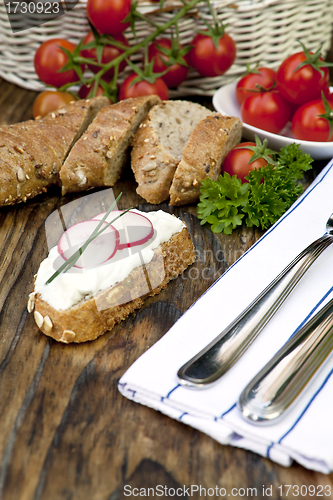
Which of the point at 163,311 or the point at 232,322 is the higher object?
the point at 232,322

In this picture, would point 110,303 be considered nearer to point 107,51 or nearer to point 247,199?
point 247,199

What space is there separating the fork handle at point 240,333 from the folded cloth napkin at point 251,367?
0.04 m

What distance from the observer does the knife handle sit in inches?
54.6

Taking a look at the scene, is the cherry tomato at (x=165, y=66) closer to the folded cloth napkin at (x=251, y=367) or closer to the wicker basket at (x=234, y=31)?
the wicker basket at (x=234, y=31)

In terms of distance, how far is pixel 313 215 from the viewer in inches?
91.5

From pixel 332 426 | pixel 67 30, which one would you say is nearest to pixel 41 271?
pixel 332 426

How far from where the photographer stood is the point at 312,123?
277 centimetres

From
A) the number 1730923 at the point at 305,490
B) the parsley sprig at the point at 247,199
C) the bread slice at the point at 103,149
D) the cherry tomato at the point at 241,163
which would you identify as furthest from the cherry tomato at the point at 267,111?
the number 1730923 at the point at 305,490

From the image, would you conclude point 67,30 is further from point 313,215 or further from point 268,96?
point 313,215

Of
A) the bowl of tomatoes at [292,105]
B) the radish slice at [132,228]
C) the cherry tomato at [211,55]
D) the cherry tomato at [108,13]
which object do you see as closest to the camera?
the radish slice at [132,228]

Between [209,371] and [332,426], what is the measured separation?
415 millimetres

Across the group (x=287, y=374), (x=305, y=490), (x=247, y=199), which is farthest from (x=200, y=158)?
(x=305, y=490)

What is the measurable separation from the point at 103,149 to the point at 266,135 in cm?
104

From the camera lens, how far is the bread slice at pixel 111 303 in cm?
184
